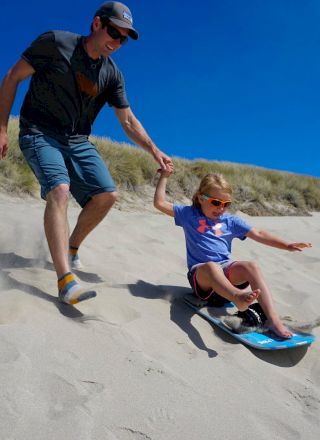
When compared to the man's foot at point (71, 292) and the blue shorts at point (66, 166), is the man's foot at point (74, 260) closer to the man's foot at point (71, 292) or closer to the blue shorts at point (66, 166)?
the blue shorts at point (66, 166)

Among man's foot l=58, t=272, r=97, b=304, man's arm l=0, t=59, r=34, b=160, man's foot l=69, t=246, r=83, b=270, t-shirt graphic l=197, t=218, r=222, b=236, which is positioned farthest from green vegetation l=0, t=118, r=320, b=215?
man's foot l=58, t=272, r=97, b=304

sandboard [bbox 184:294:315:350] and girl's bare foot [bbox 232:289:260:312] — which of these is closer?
girl's bare foot [bbox 232:289:260:312]

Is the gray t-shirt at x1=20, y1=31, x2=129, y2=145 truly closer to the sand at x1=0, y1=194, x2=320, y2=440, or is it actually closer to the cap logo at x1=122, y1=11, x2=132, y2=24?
the cap logo at x1=122, y1=11, x2=132, y2=24

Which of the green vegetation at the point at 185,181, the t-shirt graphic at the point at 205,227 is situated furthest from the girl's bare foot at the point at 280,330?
the green vegetation at the point at 185,181

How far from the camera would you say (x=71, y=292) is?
9.27 ft

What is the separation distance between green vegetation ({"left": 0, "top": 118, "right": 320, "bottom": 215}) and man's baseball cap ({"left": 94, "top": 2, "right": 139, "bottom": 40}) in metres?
4.39

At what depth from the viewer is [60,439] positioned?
5.73 feet

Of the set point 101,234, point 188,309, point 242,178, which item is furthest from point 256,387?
point 242,178

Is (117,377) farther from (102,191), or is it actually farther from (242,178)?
(242,178)

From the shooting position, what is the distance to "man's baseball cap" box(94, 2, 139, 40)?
3.39 meters

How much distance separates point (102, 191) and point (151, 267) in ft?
3.44

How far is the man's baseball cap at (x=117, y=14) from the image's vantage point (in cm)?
339

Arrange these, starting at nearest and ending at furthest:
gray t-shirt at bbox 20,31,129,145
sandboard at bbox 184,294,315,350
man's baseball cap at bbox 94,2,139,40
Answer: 1. sandboard at bbox 184,294,315,350
2. man's baseball cap at bbox 94,2,139,40
3. gray t-shirt at bbox 20,31,129,145

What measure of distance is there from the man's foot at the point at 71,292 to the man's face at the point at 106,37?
179 centimetres
